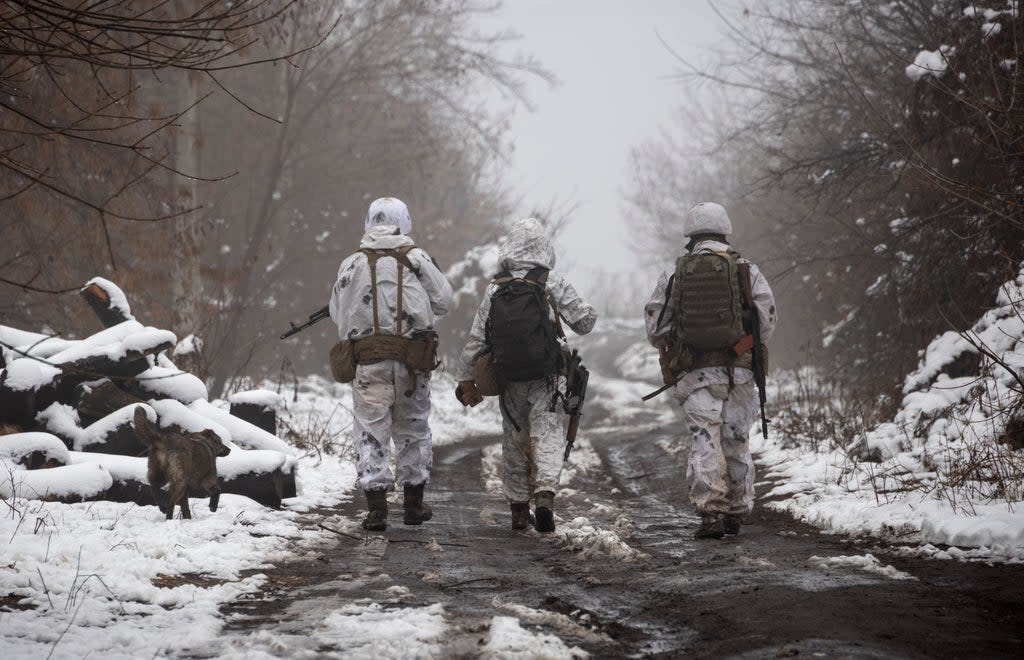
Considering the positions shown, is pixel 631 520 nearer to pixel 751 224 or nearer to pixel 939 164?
pixel 939 164

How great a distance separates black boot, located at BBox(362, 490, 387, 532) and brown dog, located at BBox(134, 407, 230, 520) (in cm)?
99

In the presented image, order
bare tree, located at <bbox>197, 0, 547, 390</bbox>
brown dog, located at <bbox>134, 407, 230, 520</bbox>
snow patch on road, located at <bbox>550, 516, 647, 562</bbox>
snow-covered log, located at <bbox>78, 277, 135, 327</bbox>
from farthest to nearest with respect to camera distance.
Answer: bare tree, located at <bbox>197, 0, 547, 390</bbox>, snow-covered log, located at <bbox>78, 277, 135, 327</bbox>, brown dog, located at <bbox>134, 407, 230, 520</bbox>, snow patch on road, located at <bbox>550, 516, 647, 562</bbox>

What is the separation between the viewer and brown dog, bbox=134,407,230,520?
542 cm

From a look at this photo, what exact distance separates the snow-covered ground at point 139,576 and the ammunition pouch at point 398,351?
122 centimetres

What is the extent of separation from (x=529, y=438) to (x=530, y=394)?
12.6 inches

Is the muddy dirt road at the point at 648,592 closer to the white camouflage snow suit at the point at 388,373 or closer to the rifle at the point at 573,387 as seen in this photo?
the white camouflage snow suit at the point at 388,373

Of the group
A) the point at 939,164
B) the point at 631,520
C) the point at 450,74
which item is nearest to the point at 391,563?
the point at 631,520

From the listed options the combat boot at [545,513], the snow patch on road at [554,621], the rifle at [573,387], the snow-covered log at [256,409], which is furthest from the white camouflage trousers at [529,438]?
the snow patch on road at [554,621]

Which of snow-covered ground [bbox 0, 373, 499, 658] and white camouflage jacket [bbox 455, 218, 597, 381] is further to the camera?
white camouflage jacket [bbox 455, 218, 597, 381]

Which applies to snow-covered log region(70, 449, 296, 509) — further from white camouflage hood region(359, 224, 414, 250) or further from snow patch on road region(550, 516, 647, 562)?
snow patch on road region(550, 516, 647, 562)

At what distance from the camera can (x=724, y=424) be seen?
632 centimetres

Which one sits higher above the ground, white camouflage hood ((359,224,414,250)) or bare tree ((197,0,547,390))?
bare tree ((197,0,547,390))

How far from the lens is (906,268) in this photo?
10391mm

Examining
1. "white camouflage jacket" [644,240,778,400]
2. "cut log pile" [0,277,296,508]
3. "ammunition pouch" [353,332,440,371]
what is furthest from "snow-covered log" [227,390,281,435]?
"white camouflage jacket" [644,240,778,400]
